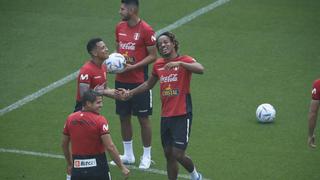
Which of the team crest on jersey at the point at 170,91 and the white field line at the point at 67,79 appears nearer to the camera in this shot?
the team crest on jersey at the point at 170,91

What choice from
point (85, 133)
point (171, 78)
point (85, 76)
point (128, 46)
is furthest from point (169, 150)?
point (128, 46)

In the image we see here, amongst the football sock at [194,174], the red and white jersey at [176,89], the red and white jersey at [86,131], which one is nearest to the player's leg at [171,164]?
the football sock at [194,174]

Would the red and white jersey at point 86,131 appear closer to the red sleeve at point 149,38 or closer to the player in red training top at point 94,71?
the player in red training top at point 94,71

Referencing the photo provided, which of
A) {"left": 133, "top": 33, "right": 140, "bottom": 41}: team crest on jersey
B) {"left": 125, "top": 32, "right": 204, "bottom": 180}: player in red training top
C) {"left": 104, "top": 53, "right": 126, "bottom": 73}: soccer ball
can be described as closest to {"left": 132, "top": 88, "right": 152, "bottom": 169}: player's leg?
{"left": 104, "top": 53, "right": 126, "bottom": 73}: soccer ball

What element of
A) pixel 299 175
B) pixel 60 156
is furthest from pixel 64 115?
pixel 299 175

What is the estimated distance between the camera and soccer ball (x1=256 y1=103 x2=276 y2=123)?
1446cm

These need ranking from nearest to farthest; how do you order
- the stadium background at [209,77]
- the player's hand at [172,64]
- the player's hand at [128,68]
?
the player's hand at [172,64] → the player's hand at [128,68] → the stadium background at [209,77]

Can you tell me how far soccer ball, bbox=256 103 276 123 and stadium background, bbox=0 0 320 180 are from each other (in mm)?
193

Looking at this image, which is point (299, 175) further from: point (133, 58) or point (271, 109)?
point (133, 58)

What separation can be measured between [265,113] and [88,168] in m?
5.59

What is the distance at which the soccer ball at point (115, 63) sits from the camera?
1214cm

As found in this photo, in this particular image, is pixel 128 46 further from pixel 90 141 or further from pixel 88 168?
pixel 88 168

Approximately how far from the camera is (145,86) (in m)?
11.8

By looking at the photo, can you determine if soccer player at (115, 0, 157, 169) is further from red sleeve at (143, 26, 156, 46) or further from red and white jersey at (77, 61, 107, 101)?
red and white jersey at (77, 61, 107, 101)
